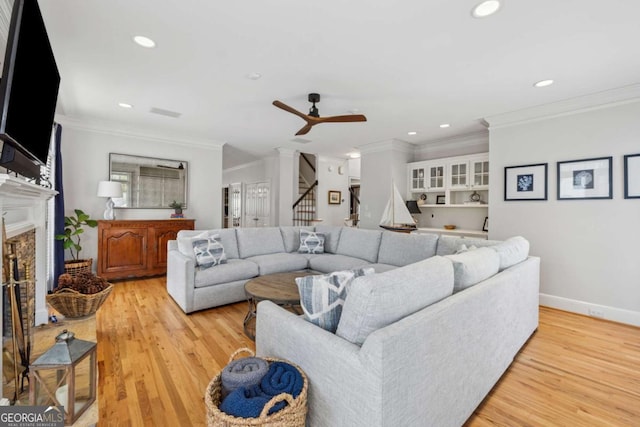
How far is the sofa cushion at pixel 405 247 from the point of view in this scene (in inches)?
134

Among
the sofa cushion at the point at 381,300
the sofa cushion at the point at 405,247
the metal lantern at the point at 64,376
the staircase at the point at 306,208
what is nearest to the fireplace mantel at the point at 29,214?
the metal lantern at the point at 64,376

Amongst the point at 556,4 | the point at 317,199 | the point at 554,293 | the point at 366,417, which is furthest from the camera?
the point at 317,199

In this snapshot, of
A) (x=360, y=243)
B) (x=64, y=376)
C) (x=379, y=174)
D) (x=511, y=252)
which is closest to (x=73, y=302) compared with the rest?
(x=64, y=376)

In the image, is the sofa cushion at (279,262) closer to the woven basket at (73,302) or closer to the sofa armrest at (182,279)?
the sofa armrest at (182,279)

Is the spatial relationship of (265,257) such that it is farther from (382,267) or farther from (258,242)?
(382,267)

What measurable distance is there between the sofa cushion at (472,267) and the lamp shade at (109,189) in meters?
4.62

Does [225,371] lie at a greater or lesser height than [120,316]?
greater

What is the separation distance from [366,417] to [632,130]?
3.96 metres

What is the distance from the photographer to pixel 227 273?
330 centimetres

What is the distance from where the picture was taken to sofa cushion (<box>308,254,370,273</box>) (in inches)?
145

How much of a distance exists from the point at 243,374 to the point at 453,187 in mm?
4585

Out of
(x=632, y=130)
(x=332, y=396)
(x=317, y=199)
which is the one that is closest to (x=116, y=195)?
(x=317, y=199)

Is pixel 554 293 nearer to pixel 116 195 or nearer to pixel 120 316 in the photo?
pixel 120 316

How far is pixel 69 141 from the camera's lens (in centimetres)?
422
